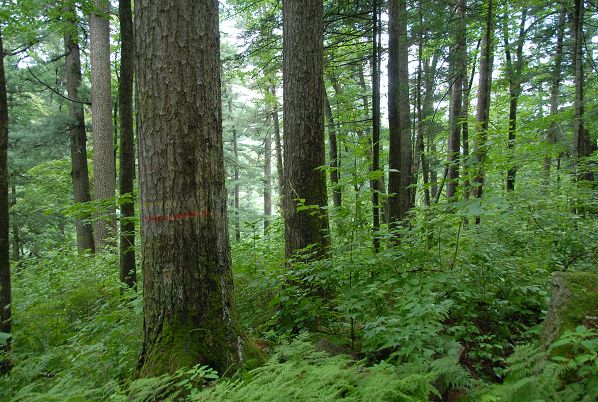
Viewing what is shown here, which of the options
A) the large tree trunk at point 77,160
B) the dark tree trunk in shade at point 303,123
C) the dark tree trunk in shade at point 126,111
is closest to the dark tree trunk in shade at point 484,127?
the dark tree trunk in shade at point 303,123

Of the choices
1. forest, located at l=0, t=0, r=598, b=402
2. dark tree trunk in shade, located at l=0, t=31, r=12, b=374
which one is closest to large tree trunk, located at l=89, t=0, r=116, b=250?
forest, located at l=0, t=0, r=598, b=402

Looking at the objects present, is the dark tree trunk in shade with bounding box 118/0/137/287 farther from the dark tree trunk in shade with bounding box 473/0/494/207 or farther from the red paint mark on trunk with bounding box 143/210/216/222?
the dark tree trunk in shade with bounding box 473/0/494/207

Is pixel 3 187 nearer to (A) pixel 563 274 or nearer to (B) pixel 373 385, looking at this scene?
(B) pixel 373 385

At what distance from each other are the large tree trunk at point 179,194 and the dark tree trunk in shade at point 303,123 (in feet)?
6.65

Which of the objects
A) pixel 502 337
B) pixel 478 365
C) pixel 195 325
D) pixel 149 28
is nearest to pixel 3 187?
pixel 149 28

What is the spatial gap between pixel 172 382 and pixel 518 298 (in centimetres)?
334

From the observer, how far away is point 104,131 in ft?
36.8

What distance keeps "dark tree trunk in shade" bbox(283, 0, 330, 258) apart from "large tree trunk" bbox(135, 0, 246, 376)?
6.65ft

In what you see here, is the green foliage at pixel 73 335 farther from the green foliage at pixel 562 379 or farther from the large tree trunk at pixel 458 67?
the large tree trunk at pixel 458 67

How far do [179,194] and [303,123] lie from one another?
2.57 metres

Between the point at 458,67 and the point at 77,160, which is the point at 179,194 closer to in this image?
the point at 458,67

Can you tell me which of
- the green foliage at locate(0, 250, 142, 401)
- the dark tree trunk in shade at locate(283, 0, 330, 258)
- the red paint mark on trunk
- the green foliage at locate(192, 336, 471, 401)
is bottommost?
the green foliage at locate(0, 250, 142, 401)

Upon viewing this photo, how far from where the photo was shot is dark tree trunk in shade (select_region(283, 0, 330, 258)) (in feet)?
16.9

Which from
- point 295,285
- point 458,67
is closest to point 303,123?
point 295,285
